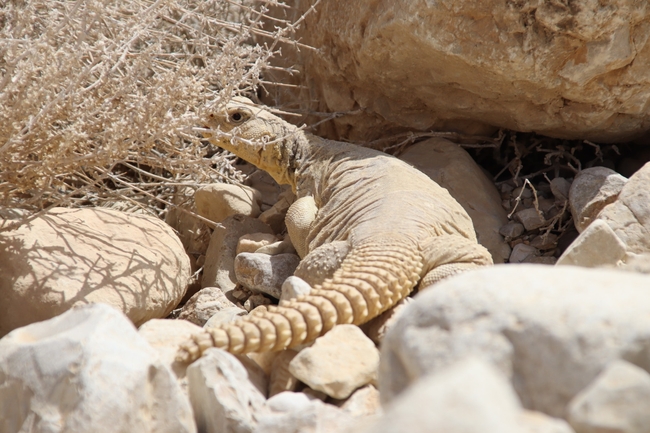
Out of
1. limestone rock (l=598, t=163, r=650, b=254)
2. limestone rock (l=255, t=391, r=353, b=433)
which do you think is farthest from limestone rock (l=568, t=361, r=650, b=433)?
limestone rock (l=598, t=163, r=650, b=254)

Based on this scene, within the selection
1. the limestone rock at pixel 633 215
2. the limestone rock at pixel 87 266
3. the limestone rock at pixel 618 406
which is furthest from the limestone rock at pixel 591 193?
the limestone rock at pixel 618 406

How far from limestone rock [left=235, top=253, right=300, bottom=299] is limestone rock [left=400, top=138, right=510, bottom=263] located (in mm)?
1425

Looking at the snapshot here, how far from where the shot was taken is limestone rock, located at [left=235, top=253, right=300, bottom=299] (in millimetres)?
3807

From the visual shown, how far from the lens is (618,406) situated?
4.68 ft

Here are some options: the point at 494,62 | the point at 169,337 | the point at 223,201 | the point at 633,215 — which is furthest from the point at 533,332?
the point at 223,201

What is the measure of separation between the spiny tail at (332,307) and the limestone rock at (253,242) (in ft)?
3.73

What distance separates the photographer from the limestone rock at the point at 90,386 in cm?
190

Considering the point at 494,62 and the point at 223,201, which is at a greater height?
the point at 494,62

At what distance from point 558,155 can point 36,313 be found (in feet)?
11.9

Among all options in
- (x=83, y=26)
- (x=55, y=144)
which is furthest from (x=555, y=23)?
(x=55, y=144)

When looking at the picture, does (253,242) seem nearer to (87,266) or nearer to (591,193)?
(87,266)

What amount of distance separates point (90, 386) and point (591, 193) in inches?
128

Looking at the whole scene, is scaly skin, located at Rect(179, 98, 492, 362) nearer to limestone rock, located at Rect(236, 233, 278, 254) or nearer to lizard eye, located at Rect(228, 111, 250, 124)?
lizard eye, located at Rect(228, 111, 250, 124)

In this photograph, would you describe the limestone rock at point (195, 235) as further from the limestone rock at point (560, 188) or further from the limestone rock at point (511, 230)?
the limestone rock at point (560, 188)
